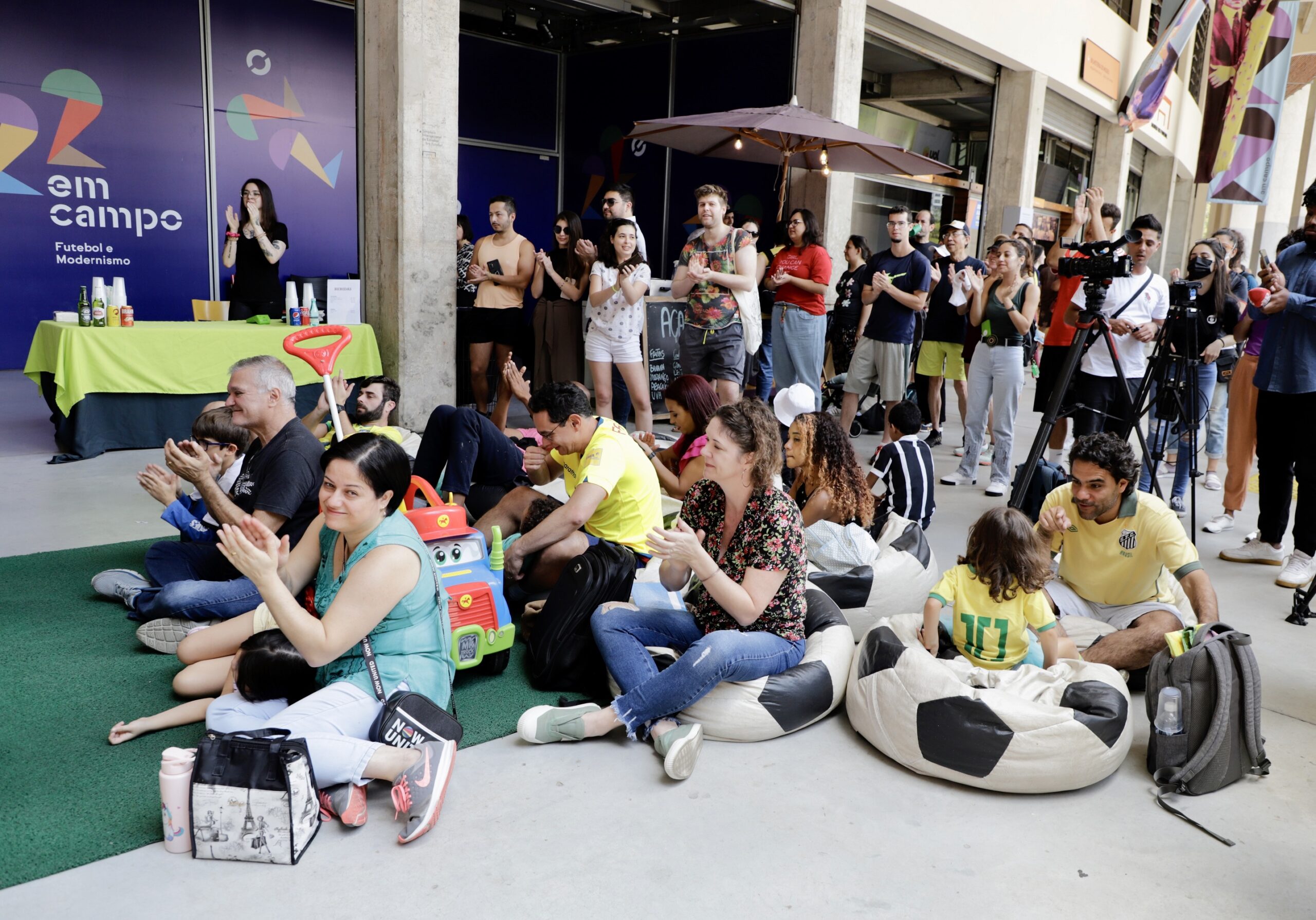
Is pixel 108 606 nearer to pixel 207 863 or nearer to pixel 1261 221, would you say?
pixel 207 863

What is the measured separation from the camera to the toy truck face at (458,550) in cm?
332

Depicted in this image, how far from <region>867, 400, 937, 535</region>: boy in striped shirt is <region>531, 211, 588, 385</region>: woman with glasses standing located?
3199 millimetres

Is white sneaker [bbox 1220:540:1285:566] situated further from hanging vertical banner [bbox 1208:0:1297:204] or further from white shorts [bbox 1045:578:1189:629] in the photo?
hanging vertical banner [bbox 1208:0:1297:204]

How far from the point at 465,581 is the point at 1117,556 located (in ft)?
7.85

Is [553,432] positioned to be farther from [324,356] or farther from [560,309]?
[560,309]

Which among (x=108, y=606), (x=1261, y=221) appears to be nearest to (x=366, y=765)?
(x=108, y=606)

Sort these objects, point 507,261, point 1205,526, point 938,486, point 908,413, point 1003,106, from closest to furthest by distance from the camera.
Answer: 1. point 908,413
2. point 1205,526
3. point 938,486
4. point 507,261
5. point 1003,106

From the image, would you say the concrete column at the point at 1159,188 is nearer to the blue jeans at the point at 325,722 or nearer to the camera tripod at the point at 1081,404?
the camera tripod at the point at 1081,404

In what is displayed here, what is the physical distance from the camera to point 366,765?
2576mm

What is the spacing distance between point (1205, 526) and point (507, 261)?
194 inches

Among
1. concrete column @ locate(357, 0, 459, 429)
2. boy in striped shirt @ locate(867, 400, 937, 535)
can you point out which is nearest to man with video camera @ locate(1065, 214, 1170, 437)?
boy in striped shirt @ locate(867, 400, 937, 535)

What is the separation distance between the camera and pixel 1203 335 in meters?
5.57

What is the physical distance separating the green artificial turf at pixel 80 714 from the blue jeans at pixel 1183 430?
4030mm

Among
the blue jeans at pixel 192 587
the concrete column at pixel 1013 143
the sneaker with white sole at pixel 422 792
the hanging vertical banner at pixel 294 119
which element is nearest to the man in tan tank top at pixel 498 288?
the blue jeans at pixel 192 587
